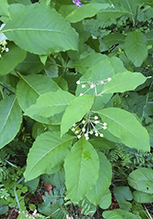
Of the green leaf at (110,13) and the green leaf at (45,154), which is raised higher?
the green leaf at (110,13)

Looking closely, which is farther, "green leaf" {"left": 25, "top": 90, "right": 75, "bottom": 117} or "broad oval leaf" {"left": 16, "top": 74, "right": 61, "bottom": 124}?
"broad oval leaf" {"left": 16, "top": 74, "right": 61, "bottom": 124}

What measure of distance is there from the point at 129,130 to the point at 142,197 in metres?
1.03

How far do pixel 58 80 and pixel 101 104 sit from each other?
25 centimetres

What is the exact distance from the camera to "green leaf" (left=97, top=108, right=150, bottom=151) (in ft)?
2.30

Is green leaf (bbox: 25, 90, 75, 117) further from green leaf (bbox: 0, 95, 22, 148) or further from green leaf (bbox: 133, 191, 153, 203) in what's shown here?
green leaf (bbox: 133, 191, 153, 203)

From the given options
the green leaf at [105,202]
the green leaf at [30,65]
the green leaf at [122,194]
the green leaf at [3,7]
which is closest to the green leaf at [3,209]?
the green leaf at [105,202]

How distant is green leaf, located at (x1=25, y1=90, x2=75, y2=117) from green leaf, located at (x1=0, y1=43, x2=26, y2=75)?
19cm

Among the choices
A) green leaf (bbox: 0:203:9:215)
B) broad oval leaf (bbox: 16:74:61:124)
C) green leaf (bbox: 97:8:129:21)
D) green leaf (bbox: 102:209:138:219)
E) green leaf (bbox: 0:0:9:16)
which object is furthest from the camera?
green leaf (bbox: 0:203:9:215)

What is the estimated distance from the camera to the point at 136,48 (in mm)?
1229

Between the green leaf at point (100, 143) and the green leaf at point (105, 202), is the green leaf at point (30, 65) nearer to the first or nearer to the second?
the green leaf at point (100, 143)

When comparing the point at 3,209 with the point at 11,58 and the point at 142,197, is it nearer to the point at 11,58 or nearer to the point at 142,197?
the point at 142,197

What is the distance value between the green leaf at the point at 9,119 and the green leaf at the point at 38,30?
0.32m

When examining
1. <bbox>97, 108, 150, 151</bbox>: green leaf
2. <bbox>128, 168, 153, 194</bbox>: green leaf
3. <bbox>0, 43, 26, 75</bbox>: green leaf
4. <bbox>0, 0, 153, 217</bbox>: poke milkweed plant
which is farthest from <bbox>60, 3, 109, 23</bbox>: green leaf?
<bbox>128, 168, 153, 194</bbox>: green leaf

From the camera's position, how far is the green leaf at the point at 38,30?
2.39 feet
